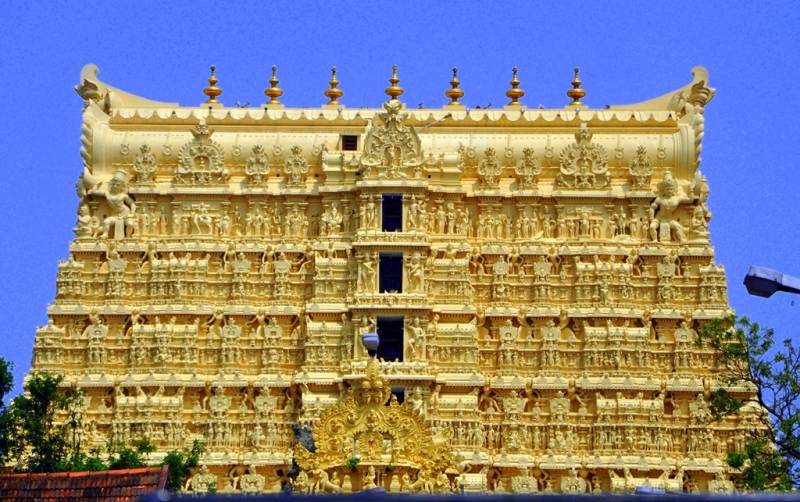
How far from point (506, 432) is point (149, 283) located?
17438mm

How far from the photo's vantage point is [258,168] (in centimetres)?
10181

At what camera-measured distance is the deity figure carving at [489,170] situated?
10125cm

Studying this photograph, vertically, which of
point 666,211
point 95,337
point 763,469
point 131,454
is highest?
point 666,211

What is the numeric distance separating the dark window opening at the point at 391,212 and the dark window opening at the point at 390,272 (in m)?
1.53

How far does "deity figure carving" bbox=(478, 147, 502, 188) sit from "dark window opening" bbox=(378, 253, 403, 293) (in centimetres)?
591

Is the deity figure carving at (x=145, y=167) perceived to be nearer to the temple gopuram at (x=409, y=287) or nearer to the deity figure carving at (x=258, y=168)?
the temple gopuram at (x=409, y=287)

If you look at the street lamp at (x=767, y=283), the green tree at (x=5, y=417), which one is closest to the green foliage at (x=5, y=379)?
the green tree at (x=5, y=417)

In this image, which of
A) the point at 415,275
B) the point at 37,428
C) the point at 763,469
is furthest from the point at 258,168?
the point at 763,469

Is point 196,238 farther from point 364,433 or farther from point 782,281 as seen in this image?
point 782,281

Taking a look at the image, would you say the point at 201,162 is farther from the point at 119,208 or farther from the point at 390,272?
the point at 390,272

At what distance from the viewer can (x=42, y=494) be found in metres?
68.2

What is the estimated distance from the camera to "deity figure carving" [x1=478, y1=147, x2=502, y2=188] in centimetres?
10125

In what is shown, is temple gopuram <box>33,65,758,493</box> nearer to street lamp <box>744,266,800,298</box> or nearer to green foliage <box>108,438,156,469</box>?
green foliage <box>108,438,156,469</box>

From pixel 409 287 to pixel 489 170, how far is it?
24.2 ft
